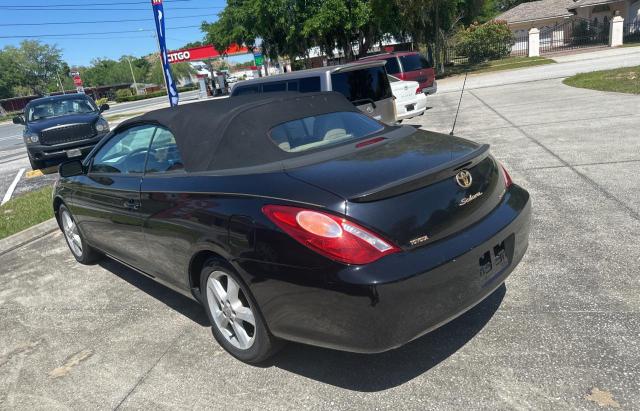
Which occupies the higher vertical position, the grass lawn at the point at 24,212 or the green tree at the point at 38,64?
the green tree at the point at 38,64

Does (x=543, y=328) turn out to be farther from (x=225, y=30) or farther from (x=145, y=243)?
(x=225, y=30)

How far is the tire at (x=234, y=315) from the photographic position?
9.73 feet

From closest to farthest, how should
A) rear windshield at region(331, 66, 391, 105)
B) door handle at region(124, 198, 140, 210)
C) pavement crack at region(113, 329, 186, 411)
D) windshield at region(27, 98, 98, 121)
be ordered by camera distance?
pavement crack at region(113, 329, 186, 411) → door handle at region(124, 198, 140, 210) → rear windshield at region(331, 66, 391, 105) → windshield at region(27, 98, 98, 121)

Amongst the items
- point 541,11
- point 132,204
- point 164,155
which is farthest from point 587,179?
point 541,11

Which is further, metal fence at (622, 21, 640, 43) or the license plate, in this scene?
metal fence at (622, 21, 640, 43)

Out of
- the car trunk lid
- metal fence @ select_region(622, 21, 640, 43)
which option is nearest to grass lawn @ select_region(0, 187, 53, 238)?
the car trunk lid

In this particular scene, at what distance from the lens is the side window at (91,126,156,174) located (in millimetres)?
4055

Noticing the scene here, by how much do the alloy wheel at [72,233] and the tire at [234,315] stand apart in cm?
278

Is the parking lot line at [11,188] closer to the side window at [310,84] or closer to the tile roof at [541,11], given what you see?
the side window at [310,84]

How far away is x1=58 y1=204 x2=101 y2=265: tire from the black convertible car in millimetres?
1397

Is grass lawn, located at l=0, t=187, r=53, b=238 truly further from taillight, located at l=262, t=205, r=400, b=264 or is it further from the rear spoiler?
the rear spoiler

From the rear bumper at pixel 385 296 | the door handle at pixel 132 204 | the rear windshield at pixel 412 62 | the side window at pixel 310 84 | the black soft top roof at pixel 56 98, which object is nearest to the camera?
the rear bumper at pixel 385 296

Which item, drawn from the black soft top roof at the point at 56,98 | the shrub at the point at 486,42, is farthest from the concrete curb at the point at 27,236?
the shrub at the point at 486,42

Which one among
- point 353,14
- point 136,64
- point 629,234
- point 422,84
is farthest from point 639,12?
point 136,64
